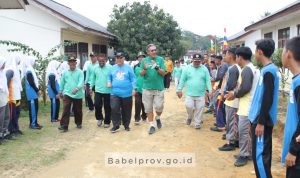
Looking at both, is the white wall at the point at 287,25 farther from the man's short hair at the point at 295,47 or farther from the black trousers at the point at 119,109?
the man's short hair at the point at 295,47

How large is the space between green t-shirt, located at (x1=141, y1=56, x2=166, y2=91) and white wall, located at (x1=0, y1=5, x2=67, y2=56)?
26.8 ft

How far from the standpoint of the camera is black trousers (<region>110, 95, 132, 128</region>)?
328 inches

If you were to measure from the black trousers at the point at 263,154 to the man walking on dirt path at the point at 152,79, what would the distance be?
4159mm

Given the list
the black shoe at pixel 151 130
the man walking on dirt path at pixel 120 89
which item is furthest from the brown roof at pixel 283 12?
the black shoe at pixel 151 130

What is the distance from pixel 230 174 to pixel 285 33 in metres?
10.2

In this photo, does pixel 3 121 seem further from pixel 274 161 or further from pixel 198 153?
pixel 274 161

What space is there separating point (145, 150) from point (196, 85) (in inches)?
93.7

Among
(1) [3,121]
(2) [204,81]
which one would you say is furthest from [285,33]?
(1) [3,121]

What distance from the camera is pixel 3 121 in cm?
692

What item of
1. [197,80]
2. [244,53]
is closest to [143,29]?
[197,80]

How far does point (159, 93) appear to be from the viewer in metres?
8.24

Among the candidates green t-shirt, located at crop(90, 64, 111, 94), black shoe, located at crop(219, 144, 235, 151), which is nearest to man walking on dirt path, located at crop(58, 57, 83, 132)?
green t-shirt, located at crop(90, 64, 111, 94)

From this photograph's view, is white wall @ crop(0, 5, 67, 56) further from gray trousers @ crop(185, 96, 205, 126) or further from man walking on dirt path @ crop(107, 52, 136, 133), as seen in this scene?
gray trousers @ crop(185, 96, 205, 126)

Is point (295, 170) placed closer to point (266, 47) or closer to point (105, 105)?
point (266, 47)
